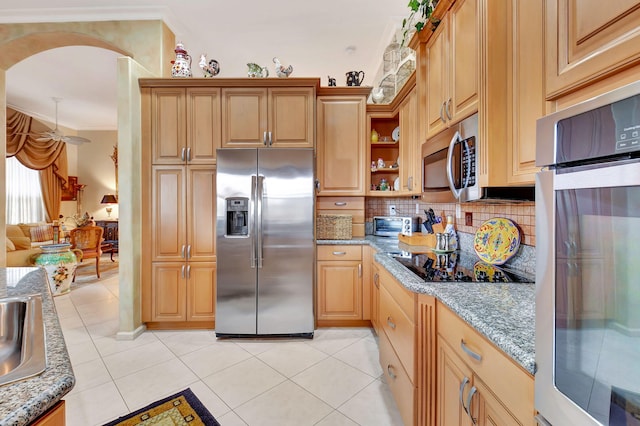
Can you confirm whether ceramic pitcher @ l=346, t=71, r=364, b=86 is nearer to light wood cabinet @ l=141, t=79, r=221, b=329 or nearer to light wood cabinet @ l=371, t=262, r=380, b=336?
light wood cabinet @ l=141, t=79, r=221, b=329

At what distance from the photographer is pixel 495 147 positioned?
3.80 feet

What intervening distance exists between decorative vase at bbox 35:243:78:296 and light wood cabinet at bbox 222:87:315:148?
11.1 feet

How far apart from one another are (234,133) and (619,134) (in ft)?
8.82

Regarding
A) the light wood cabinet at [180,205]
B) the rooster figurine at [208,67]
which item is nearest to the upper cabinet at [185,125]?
the light wood cabinet at [180,205]

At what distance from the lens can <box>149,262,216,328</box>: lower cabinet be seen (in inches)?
105

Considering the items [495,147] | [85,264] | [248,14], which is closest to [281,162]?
[248,14]

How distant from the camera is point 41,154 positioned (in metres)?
5.41

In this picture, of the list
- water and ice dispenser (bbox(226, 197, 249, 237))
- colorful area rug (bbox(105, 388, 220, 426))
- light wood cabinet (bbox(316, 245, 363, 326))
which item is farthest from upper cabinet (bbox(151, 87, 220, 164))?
colorful area rug (bbox(105, 388, 220, 426))

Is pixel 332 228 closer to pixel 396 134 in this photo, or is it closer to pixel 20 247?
pixel 396 134

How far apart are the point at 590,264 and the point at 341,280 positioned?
2.31 metres

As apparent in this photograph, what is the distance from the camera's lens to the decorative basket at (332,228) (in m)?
2.90

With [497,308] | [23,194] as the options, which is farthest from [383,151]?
[23,194]

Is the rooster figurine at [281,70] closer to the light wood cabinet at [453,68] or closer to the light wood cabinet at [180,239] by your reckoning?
the light wood cabinet at [180,239]

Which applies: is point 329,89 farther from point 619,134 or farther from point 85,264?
point 85,264
